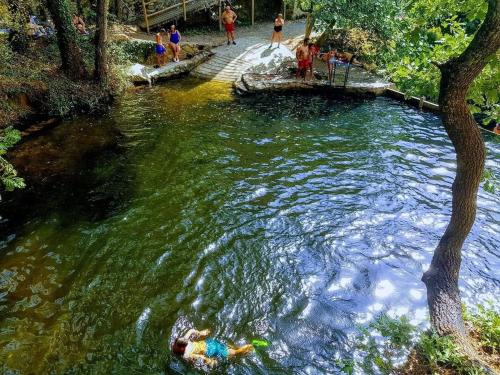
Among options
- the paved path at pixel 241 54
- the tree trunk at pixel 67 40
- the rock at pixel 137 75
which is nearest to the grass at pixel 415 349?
the tree trunk at pixel 67 40

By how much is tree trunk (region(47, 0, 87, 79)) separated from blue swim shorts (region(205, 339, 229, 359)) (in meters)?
13.5

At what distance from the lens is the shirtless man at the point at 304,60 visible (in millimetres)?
17828

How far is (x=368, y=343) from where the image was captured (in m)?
6.21

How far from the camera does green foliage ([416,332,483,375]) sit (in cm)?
509

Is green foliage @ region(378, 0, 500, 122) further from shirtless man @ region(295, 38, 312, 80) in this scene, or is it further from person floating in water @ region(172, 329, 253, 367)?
shirtless man @ region(295, 38, 312, 80)

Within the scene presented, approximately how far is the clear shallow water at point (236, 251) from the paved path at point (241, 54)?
24.3ft

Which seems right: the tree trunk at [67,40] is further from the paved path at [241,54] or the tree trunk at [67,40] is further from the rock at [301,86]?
the rock at [301,86]

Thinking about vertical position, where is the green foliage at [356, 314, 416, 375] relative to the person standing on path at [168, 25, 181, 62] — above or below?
below

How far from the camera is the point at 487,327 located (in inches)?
236

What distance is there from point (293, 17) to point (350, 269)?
25.4 m

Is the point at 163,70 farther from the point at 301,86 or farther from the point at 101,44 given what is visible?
the point at 301,86

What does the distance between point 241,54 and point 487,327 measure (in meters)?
18.2

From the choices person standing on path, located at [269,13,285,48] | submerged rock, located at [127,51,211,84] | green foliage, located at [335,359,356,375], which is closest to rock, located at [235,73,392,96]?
submerged rock, located at [127,51,211,84]

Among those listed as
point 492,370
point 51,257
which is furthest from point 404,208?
point 51,257
